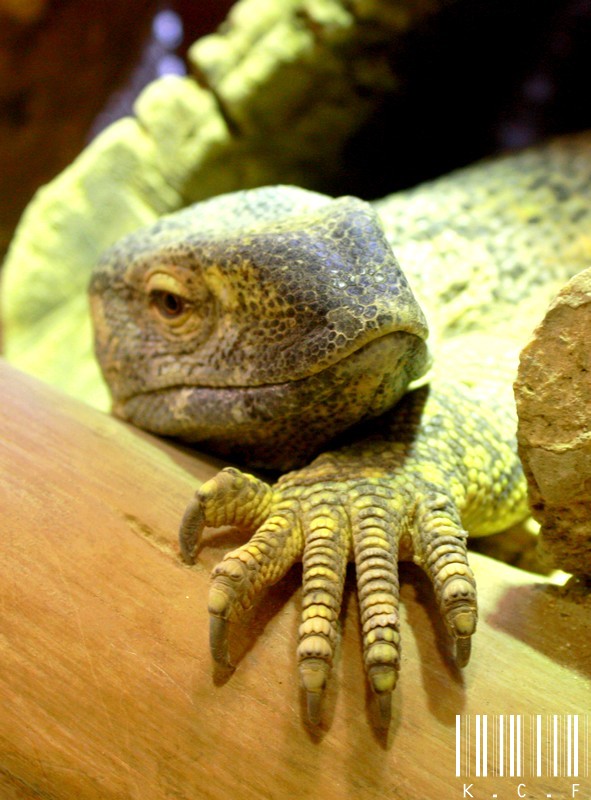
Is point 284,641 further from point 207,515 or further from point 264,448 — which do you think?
point 264,448

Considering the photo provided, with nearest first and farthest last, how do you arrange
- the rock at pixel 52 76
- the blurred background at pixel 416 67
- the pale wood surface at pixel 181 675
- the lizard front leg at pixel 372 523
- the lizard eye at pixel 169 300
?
the pale wood surface at pixel 181 675 → the lizard front leg at pixel 372 523 → the lizard eye at pixel 169 300 → the blurred background at pixel 416 67 → the rock at pixel 52 76

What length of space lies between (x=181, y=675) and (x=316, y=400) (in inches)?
28.3

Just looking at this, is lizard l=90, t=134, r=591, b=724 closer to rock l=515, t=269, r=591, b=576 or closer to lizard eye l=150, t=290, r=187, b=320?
lizard eye l=150, t=290, r=187, b=320

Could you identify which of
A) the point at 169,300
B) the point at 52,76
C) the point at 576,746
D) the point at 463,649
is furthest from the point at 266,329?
the point at 52,76

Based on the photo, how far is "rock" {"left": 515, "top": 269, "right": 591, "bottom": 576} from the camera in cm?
145

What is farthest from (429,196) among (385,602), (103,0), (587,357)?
(103,0)

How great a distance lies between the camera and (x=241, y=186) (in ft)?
13.4

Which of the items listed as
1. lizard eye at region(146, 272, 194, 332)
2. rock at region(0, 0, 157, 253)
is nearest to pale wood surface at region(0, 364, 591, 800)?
lizard eye at region(146, 272, 194, 332)

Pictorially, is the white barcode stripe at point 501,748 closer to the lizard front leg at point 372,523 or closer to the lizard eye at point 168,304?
the lizard front leg at point 372,523

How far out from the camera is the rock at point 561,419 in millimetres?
1453

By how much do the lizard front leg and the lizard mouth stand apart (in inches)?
4.1

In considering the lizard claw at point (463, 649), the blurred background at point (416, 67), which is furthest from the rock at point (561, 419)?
the blurred background at point (416, 67)

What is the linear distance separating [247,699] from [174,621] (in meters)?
0.22

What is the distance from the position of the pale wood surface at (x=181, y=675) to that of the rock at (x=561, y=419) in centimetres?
24
